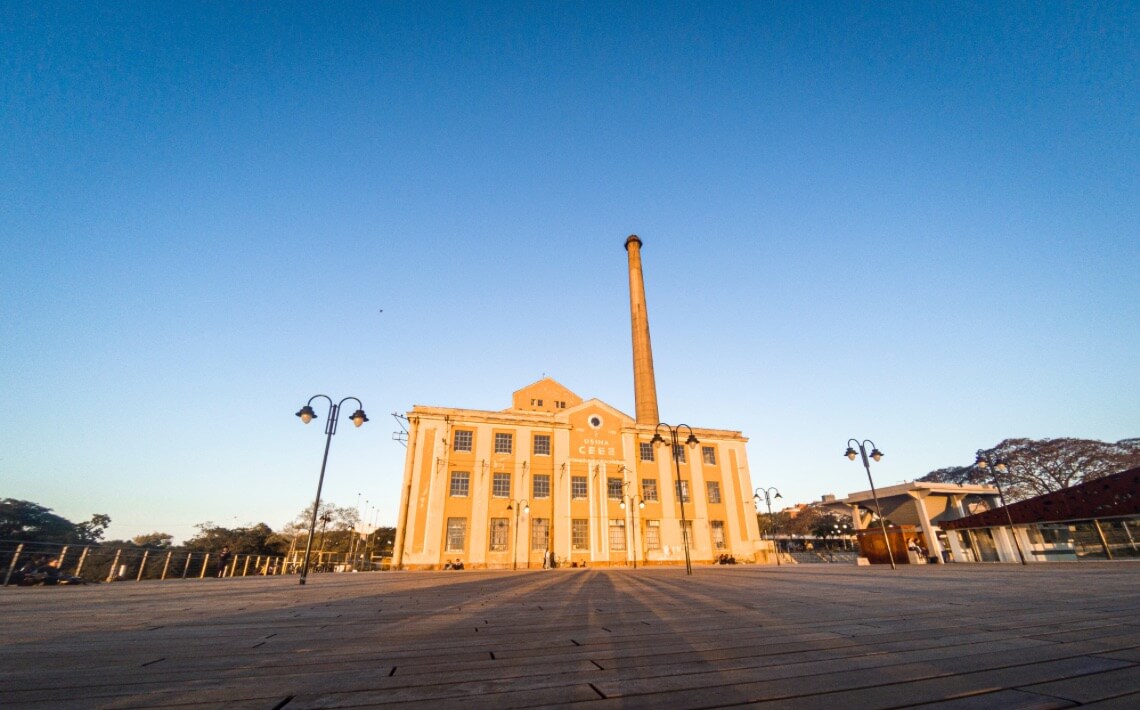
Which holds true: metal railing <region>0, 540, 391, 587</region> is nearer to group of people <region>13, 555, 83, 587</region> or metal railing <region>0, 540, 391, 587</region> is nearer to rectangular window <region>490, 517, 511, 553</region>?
group of people <region>13, 555, 83, 587</region>

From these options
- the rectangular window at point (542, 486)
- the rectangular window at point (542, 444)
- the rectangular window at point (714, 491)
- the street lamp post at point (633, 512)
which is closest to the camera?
the street lamp post at point (633, 512)

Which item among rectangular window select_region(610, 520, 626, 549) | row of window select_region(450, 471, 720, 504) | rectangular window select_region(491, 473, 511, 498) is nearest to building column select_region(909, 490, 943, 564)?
row of window select_region(450, 471, 720, 504)

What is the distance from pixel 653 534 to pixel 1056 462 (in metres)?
42.8

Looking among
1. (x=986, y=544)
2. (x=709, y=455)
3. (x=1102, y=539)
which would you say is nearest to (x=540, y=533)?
(x=709, y=455)

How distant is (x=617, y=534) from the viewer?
3170cm

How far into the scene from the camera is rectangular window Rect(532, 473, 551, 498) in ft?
104

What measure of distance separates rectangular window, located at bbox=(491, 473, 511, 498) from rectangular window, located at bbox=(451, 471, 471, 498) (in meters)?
1.69

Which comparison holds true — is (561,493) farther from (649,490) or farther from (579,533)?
(649,490)

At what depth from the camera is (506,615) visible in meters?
5.24

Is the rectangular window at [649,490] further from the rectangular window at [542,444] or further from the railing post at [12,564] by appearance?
the railing post at [12,564]

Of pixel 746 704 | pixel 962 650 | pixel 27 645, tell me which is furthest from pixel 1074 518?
pixel 27 645

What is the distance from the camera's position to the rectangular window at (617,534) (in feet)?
103

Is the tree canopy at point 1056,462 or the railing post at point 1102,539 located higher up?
the tree canopy at point 1056,462

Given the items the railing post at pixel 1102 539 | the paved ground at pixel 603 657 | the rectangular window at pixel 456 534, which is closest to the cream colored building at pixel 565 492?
the rectangular window at pixel 456 534
